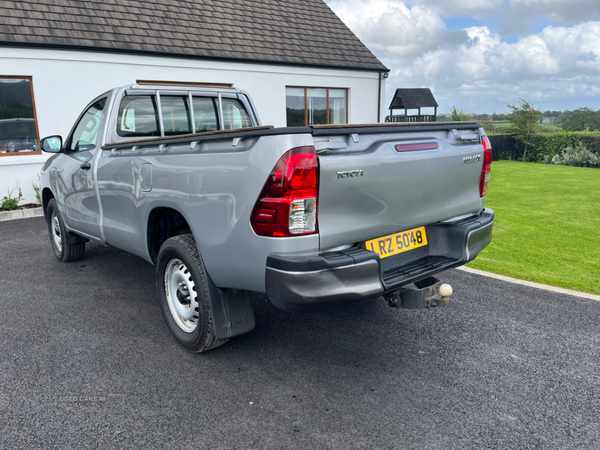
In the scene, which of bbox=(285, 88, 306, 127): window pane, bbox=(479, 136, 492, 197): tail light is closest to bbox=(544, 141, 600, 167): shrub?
bbox=(285, 88, 306, 127): window pane

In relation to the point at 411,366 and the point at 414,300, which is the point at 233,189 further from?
the point at 411,366

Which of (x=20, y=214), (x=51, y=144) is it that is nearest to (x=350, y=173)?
(x=51, y=144)

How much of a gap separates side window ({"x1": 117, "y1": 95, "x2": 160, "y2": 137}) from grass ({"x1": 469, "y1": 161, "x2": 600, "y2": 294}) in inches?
161

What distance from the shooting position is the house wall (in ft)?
32.9

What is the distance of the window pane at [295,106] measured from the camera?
1390 centimetres

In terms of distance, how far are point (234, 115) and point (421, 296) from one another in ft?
9.89

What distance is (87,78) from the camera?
10664 millimetres

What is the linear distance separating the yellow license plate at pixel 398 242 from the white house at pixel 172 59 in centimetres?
962

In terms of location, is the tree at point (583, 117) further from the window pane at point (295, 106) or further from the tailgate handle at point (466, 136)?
the tailgate handle at point (466, 136)

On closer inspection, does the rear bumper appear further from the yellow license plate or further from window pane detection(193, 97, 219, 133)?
window pane detection(193, 97, 219, 133)

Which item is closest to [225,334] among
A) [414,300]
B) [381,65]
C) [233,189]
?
[233,189]

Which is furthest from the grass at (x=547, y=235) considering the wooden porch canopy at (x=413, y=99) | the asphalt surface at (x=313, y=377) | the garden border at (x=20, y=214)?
the wooden porch canopy at (x=413, y=99)

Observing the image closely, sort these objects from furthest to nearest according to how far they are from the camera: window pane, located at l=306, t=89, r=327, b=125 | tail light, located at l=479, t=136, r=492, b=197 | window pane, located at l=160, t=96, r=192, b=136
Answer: window pane, located at l=306, t=89, r=327, b=125, window pane, located at l=160, t=96, r=192, b=136, tail light, located at l=479, t=136, r=492, b=197

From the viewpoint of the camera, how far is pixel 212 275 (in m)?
3.12
